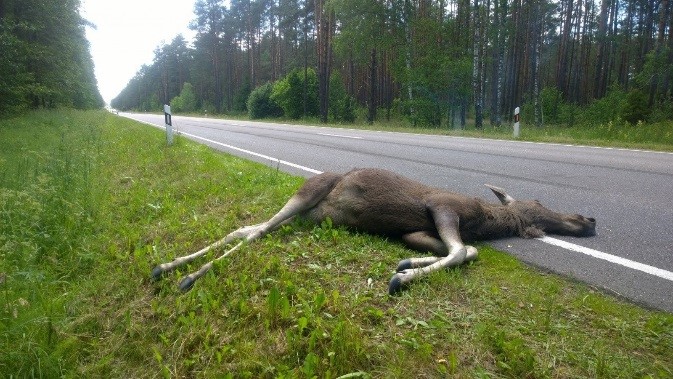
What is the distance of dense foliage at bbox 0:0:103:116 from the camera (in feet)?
63.9

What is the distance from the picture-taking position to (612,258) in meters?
3.89

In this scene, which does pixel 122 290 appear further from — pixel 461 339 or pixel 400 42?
pixel 400 42

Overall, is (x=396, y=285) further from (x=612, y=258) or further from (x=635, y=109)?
(x=635, y=109)

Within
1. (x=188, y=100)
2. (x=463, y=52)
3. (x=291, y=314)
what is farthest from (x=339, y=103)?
(x=188, y=100)

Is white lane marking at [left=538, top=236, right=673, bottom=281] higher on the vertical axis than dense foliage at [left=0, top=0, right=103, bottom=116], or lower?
lower

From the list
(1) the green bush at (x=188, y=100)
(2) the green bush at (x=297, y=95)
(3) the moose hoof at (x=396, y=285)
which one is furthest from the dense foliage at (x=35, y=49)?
(1) the green bush at (x=188, y=100)

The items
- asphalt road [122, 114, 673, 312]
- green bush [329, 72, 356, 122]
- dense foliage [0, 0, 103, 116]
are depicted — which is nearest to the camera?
asphalt road [122, 114, 673, 312]

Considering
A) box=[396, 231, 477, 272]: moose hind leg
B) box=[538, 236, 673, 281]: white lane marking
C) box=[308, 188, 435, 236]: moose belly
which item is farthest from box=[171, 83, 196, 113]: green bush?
box=[538, 236, 673, 281]: white lane marking

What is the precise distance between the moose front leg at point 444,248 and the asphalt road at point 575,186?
23.0 inches

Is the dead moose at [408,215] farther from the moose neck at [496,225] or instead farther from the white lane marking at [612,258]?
the white lane marking at [612,258]

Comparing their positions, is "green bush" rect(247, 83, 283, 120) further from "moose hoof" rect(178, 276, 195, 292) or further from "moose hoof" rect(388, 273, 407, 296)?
"moose hoof" rect(388, 273, 407, 296)

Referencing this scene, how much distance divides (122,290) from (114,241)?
4.13 ft

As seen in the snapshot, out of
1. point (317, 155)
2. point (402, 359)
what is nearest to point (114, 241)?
point (402, 359)

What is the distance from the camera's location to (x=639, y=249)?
4.12 m
